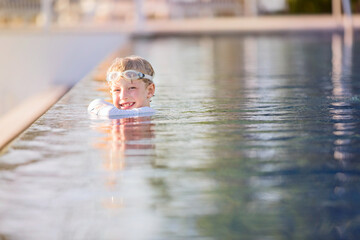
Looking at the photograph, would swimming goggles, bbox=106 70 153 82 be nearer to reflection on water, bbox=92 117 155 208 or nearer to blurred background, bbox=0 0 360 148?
reflection on water, bbox=92 117 155 208

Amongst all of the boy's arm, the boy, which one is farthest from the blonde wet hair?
the boy's arm

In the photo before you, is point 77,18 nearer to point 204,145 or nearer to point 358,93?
point 358,93

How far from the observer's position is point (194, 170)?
1.67 m

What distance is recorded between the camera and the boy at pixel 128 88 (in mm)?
2609

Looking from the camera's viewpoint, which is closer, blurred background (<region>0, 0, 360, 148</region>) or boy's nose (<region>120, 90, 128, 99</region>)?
boy's nose (<region>120, 90, 128, 99</region>)

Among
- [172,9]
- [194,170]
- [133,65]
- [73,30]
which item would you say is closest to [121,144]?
[194,170]

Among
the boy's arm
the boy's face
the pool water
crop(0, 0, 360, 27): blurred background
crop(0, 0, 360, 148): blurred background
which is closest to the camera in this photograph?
the pool water

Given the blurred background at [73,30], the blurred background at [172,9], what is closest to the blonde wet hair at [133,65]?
the blurred background at [73,30]

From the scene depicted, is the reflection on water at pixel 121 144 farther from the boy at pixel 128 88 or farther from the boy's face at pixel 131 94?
the boy's face at pixel 131 94

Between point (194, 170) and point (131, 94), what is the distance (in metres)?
1.10

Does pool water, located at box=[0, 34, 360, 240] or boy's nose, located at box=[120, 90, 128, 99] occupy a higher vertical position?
boy's nose, located at box=[120, 90, 128, 99]

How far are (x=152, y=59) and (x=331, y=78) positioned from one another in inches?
77.4

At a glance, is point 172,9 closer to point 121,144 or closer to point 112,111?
point 112,111

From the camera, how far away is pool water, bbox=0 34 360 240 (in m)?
1.24
